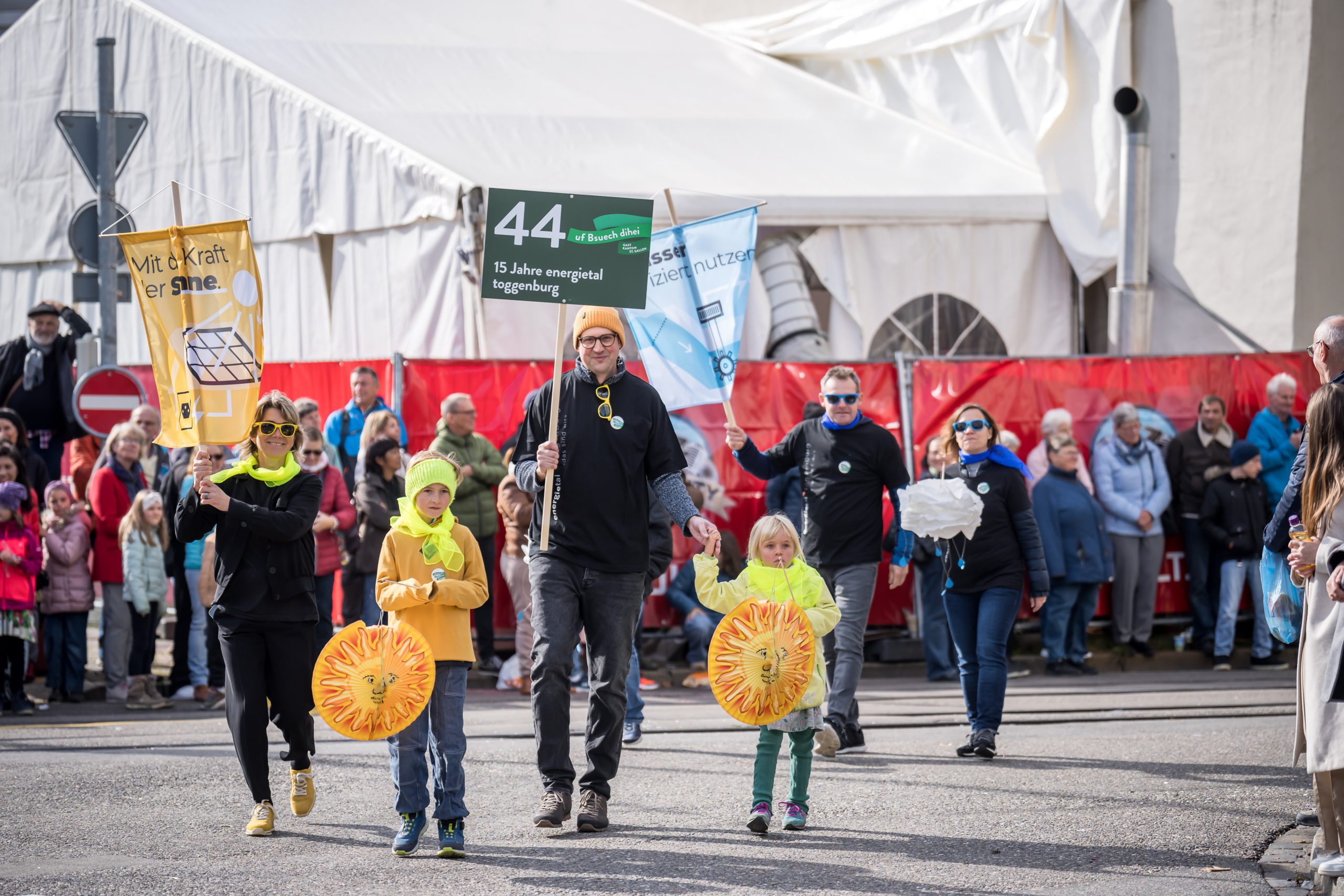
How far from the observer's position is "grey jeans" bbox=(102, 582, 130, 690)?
1155 cm

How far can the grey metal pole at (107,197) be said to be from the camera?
13.0 metres

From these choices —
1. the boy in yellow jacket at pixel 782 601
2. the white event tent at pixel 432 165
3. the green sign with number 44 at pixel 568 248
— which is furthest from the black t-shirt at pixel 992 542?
the white event tent at pixel 432 165

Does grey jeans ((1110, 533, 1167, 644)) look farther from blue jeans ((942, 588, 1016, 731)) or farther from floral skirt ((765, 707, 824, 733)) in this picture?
floral skirt ((765, 707, 824, 733))

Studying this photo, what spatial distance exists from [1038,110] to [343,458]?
32.3ft

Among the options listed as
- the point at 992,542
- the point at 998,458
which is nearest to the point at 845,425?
the point at 998,458

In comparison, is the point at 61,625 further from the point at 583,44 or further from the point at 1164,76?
the point at 1164,76

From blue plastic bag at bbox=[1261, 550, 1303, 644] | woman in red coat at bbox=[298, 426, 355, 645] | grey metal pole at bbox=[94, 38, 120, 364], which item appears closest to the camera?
blue plastic bag at bbox=[1261, 550, 1303, 644]

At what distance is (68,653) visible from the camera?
37.9 feet

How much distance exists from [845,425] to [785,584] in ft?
6.51

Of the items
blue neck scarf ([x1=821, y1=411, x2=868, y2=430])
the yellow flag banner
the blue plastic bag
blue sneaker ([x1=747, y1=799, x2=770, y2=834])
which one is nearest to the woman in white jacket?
the blue plastic bag

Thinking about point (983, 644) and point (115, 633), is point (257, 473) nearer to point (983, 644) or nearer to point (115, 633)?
point (983, 644)

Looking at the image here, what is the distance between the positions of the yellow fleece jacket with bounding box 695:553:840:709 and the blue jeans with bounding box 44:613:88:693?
Answer: 6.11m

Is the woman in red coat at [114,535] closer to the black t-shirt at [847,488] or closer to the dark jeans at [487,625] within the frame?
the dark jeans at [487,625]

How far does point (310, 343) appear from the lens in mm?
17328
